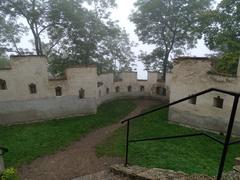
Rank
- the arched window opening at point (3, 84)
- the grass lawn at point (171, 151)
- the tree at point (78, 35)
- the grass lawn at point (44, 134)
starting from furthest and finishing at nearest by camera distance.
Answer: the tree at point (78, 35), the arched window opening at point (3, 84), the grass lawn at point (44, 134), the grass lawn at point (171, 151)

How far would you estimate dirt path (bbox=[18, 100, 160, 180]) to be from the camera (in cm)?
668

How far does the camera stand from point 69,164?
7391 millimetres

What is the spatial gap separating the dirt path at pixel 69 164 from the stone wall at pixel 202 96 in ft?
18.8

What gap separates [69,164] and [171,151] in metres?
4.28

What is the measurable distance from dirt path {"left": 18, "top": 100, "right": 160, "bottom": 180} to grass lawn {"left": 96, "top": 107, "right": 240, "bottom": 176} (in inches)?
21.7

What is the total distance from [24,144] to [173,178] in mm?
8014

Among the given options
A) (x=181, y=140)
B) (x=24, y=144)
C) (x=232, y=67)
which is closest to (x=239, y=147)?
(x=181, y=140)

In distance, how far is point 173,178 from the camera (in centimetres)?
342

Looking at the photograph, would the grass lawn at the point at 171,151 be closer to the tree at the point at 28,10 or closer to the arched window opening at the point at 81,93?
the arched window opening at the point at 81,93

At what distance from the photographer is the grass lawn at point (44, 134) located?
27.1ft

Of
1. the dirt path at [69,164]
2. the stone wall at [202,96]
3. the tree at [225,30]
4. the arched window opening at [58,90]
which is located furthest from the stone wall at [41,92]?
the tree at [225,30]

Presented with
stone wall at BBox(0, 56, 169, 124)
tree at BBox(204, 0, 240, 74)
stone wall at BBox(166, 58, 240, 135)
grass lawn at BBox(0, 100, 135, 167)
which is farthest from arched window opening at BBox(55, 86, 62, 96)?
tree at BBox(204, 0, 240, 74)

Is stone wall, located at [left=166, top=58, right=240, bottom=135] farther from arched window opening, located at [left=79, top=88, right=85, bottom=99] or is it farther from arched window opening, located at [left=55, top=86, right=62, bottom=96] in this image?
arched window opening, located at [left=55, top=86, right=62, bottom=96]

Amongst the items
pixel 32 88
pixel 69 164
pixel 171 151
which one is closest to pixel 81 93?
pixel 32 88
